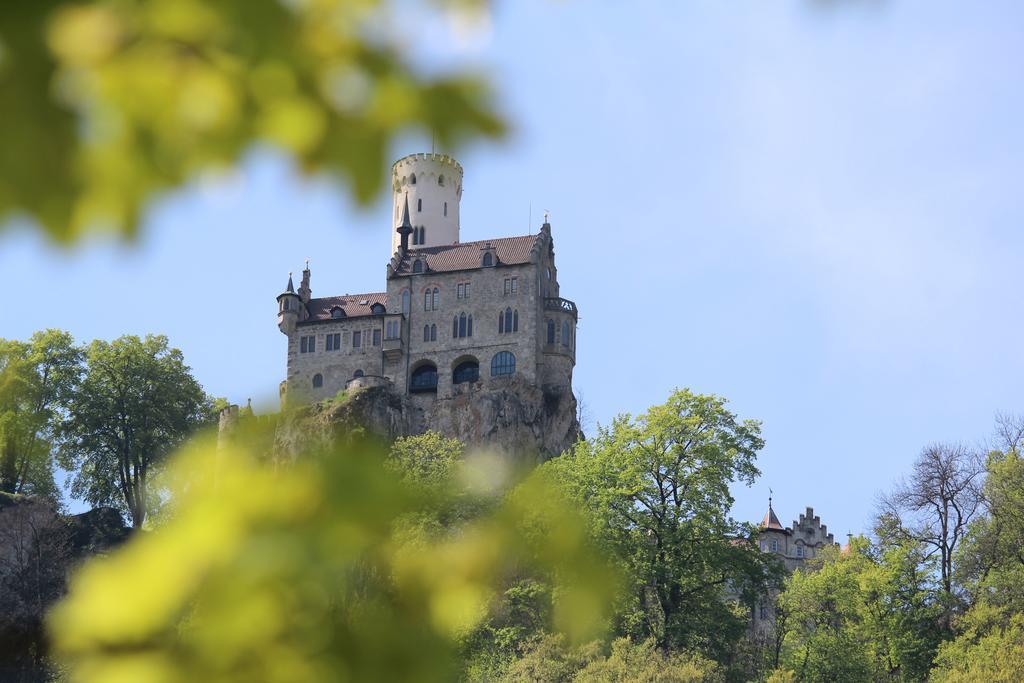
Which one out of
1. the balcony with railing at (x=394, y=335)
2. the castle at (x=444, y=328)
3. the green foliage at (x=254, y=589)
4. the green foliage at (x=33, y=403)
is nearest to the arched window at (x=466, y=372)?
the castle at (x=444, y=328)

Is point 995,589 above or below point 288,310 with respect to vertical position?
below

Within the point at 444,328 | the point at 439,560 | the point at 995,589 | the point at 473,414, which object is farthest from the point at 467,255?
the point at 439,560

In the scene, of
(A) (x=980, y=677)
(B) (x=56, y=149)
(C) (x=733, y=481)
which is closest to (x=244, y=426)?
(B) (x=56, y=149)

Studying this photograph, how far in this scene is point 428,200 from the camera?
280 feet

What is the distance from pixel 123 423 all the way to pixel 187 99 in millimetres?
73377

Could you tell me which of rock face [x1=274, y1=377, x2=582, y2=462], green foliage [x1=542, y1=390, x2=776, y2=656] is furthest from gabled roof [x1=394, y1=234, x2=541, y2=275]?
green foliage [x1=542, y1=390, x2=776, y2=656]

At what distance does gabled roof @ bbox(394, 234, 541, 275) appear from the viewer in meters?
77.4

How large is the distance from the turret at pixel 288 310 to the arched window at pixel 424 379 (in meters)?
8.92

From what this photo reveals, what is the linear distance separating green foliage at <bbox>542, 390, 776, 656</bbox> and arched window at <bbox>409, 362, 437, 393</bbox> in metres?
23.6

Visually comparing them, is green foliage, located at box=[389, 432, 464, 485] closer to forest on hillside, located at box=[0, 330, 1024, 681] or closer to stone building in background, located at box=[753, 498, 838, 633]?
forest on hillside, located at box=[0, 330, 1024, 681]

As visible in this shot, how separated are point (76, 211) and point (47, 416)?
74.4 m

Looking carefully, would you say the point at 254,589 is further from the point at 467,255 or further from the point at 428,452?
the point at 467,255

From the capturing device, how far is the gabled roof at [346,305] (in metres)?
78.2

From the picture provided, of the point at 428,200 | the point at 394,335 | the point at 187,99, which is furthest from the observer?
the point at 428,200
